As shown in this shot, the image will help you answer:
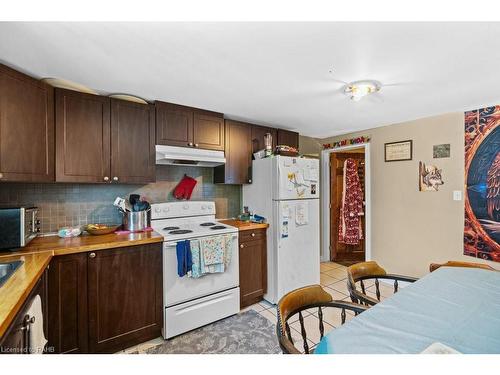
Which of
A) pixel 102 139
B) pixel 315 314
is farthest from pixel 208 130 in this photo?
pixel 315 314

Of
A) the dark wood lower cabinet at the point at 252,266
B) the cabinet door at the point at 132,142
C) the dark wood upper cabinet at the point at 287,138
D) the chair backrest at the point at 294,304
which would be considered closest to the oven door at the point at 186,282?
the dark wood lower cabinet at the point at 252,266

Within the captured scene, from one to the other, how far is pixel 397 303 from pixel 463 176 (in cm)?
218

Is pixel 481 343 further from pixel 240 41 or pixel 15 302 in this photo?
pixel 15 302

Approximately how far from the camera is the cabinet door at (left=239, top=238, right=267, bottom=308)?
247 centimetres

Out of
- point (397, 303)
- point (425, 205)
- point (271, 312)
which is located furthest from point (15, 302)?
point (425, 205)

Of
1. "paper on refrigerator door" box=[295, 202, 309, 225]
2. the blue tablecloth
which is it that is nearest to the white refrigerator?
"paper on refrigerator door" box=[295, 202, 309, 225]

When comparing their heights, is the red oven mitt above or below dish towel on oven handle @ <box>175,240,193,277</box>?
above

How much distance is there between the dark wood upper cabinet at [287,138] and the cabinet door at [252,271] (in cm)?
138

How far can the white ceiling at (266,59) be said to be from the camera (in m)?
1.20

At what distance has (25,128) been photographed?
1581mm

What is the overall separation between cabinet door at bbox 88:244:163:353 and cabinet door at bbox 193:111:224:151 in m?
1.14

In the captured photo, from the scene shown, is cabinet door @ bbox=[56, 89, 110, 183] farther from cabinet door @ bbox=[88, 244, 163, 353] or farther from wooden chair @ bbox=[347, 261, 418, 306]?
wooden chair @ bbox=[347, 261, 418, 306]

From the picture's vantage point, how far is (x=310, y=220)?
2.83 m
